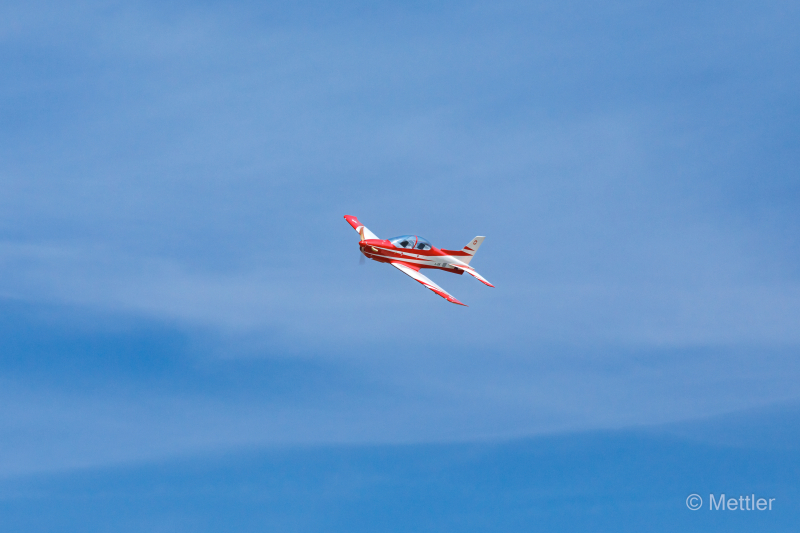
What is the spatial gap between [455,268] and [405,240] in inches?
377

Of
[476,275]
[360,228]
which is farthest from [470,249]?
[360,228]

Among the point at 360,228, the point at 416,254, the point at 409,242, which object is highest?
the point at 360,228

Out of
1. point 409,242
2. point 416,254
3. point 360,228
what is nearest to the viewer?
point 409,242

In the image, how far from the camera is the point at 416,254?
120m

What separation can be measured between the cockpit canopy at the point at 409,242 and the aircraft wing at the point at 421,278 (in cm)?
290

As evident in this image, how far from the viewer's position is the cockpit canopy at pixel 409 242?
11900cm

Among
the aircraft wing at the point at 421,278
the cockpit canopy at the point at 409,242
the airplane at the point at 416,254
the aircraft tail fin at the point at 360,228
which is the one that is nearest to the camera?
the aircraft wing at the point at 421,278

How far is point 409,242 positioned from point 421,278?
24.9ft

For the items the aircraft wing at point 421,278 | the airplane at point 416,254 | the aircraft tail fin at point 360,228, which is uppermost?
the aircraft tail fin at point 360,228

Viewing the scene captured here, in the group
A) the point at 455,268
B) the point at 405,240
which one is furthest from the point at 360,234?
the point at 455,268

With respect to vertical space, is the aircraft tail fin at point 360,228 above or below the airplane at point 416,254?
above

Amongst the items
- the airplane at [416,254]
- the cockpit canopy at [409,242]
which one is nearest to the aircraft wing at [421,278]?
the airplane at [416,254]

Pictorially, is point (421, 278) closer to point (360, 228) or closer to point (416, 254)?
point (416, 254)

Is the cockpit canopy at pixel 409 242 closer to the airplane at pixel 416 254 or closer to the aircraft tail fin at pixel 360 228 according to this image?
the airplane at pixel 416 254
